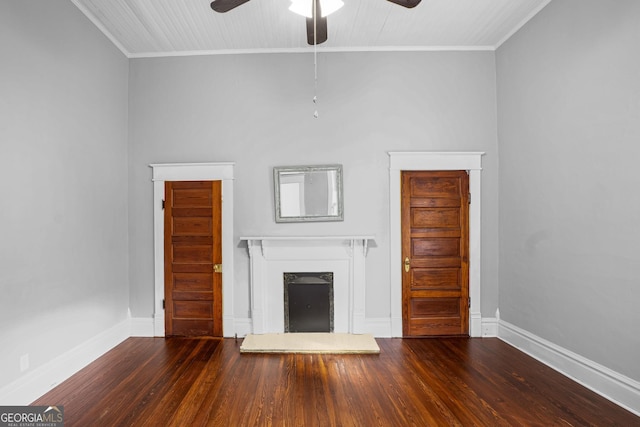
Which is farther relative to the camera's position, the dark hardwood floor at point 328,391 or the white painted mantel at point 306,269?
the white painted mantel at point 306,269

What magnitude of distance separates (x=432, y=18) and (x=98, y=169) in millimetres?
3851

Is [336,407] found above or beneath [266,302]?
beneath

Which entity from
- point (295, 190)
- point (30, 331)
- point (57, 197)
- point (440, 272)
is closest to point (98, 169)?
point (57, 197)

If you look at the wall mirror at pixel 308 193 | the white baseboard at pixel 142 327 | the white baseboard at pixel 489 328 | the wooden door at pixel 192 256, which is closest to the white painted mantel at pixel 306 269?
the wall mirror at pixel 308 193

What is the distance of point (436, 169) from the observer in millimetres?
3760

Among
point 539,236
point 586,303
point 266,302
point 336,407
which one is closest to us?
point 336,407

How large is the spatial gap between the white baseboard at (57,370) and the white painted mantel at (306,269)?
5.06 feet

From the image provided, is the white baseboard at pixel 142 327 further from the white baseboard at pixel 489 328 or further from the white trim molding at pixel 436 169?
the white baseboard at pixel 489 328

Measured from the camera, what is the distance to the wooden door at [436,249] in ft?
12.3

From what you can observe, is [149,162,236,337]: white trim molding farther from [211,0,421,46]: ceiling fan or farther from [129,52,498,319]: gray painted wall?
[211,0,421,46]: ceiling fan

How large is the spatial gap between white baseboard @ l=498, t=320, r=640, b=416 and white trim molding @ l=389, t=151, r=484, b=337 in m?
0.49

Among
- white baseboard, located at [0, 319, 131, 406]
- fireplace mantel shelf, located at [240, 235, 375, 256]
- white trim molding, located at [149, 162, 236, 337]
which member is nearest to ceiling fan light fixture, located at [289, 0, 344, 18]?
white trim molding, located at [149, 162, 236, 337]

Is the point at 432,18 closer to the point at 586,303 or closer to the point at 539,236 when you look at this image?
the point at 539,236

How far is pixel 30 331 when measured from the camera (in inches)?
96.8
